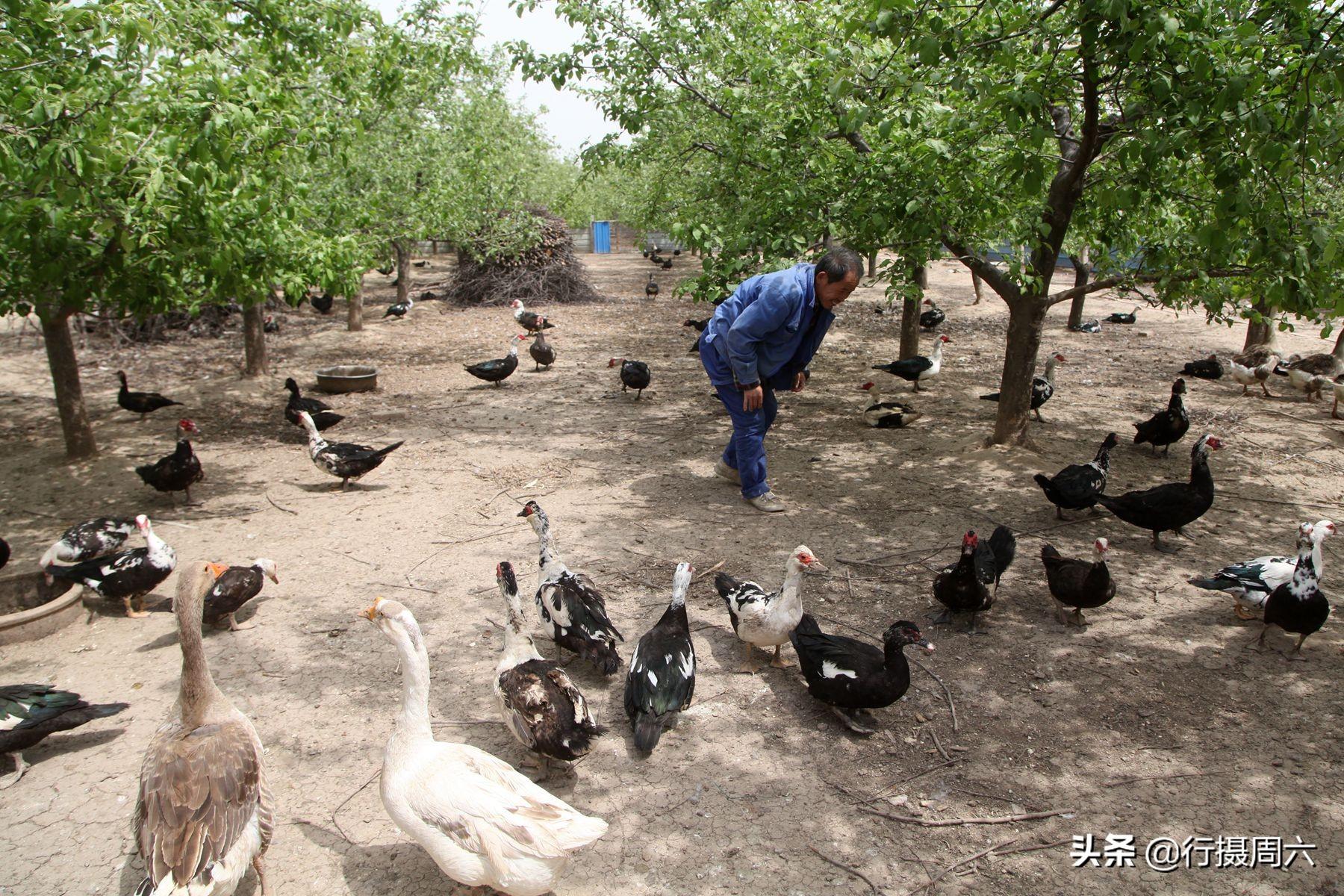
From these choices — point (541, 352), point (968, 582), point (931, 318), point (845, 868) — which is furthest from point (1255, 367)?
point (845, 868)

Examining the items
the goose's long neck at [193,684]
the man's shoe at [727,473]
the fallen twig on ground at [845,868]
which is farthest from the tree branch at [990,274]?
the goose's long neck at [193,684]

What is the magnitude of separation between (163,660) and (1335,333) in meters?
21.2

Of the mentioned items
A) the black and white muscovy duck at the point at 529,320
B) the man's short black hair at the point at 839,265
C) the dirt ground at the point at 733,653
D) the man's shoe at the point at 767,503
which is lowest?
the dirt ground at the point at 733,653

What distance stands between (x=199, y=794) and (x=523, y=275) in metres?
20.4

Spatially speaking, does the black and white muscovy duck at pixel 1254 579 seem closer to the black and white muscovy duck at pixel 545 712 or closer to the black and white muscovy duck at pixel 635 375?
the black and white muscovy duck at pixel 545 712

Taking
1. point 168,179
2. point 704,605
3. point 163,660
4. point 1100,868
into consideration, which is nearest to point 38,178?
point 168,179

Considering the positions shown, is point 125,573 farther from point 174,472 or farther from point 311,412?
point 311,412

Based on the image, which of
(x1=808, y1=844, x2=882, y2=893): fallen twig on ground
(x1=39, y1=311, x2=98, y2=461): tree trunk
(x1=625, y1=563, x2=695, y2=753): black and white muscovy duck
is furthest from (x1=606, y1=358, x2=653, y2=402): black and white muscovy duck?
(x1=808, y1=844, x2=882, y2=893): fallen twig on ground

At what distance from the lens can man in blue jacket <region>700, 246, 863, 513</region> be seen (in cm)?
646

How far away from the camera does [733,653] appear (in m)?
5.17

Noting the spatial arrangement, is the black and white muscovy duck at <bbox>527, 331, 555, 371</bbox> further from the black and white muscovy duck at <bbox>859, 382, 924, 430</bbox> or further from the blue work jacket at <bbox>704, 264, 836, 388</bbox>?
the blue work jacket at <bbox>704, 264, 836, 388</bbox>

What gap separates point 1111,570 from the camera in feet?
20.0

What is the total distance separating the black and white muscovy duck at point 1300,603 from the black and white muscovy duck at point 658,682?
3471mm

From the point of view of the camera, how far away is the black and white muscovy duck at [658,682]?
4.18 metres
